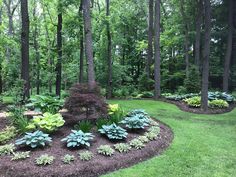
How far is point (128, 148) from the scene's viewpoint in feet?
19.0

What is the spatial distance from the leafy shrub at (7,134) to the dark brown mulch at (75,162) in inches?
32.8

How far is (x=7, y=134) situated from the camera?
20.1 ft

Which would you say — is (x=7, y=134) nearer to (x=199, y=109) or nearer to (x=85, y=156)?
(x=85, y=156)

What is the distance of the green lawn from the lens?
497 centimetres

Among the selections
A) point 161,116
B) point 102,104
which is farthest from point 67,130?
point 161,116

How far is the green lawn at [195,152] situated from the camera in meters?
4.97

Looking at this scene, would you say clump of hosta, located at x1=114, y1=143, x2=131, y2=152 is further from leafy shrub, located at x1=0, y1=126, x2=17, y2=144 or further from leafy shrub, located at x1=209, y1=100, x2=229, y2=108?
leafy shrub, located at x1=209, y1=100, x2=229, y2=108

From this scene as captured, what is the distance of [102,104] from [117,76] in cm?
1017

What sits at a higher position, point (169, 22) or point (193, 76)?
point (169, 22)

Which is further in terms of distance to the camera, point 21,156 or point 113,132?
point 113,132

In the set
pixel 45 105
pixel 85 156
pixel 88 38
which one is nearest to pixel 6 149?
pixel 85 156

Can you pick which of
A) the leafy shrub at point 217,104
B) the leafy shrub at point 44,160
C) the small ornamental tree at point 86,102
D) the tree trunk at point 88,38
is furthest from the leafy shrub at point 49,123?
the leafy shrub at point 217,104

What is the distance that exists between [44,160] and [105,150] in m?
1.24

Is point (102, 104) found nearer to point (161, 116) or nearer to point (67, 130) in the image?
point (67, 130)
